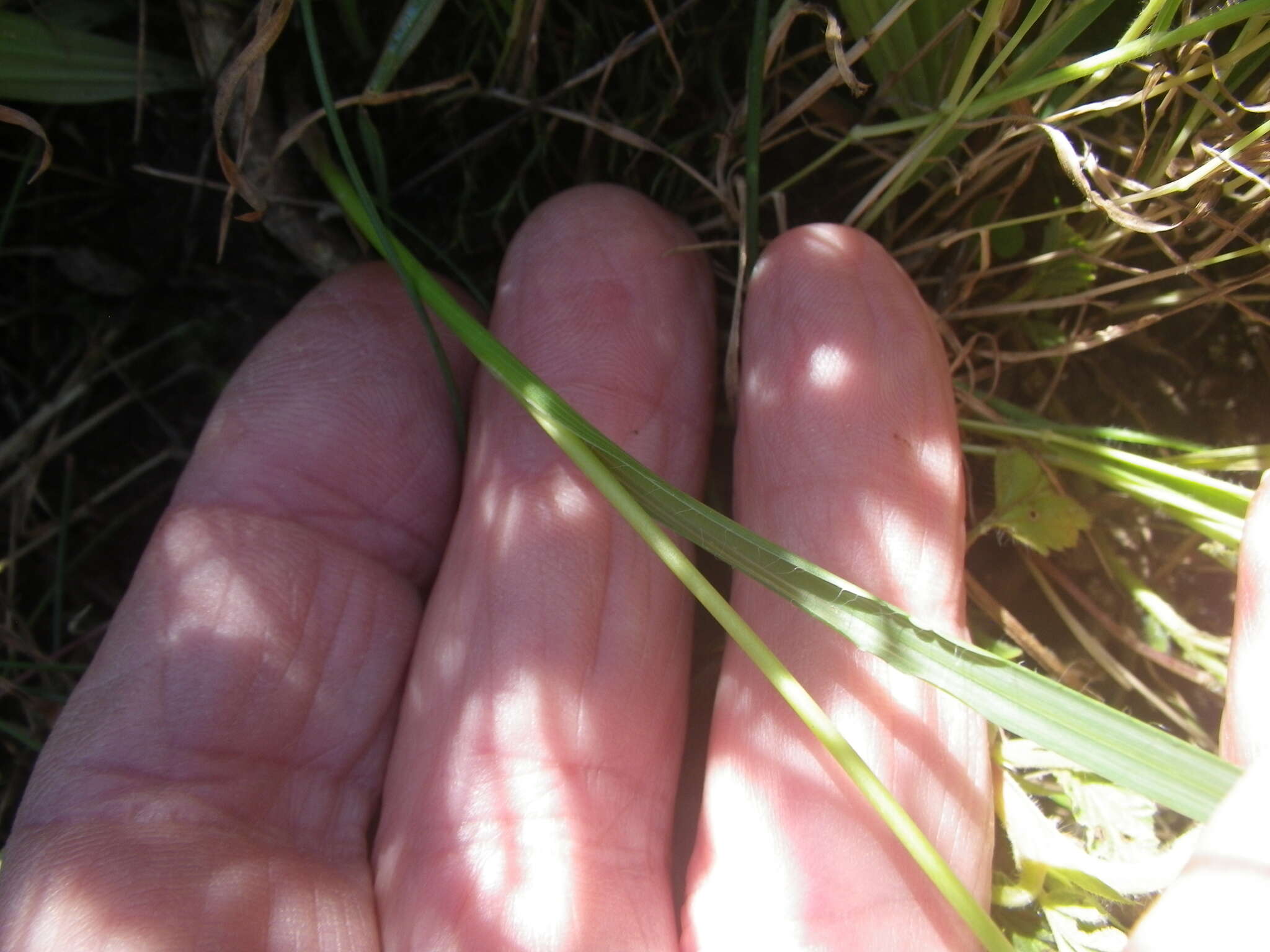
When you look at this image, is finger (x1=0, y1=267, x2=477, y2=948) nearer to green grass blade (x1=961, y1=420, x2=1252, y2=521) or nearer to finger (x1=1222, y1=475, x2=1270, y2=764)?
green grass blade (x1=961, y1=420, x2=1252, y2=521)

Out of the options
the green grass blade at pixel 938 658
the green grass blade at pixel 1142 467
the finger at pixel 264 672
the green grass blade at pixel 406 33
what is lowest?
the finger at pixel 264 672

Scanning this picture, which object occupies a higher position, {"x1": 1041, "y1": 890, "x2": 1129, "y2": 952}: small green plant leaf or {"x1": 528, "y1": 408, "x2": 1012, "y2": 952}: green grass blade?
{"x1": 528, "y1": 408, "x2": 1012, "y2": 952}: green grass blade

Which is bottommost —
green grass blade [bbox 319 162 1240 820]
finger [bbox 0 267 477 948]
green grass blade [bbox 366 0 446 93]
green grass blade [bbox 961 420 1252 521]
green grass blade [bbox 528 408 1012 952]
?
finger [bbox 0 267 477 948]

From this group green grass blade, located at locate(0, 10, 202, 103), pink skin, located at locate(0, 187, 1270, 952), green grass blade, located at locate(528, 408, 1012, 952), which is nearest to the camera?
green grass blade, located at locate(528, 408, 1012, 952)

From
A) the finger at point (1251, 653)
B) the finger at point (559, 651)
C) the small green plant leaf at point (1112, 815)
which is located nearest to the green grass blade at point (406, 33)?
the finger at point (559, 651)

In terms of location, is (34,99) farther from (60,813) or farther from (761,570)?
(761,570)

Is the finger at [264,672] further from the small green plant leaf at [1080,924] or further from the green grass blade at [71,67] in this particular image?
the small green plant leaf at [1080,924]

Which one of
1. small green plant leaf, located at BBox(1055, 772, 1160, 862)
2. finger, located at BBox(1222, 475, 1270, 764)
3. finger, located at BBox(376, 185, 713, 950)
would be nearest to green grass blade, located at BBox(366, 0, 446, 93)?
finger, located at BBox(376, 185, 713, 950)

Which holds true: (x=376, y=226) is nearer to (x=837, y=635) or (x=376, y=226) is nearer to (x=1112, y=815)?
(x=837, y=635)

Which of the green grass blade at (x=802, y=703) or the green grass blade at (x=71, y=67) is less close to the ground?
the green grass blade at (x=71, y=67)
